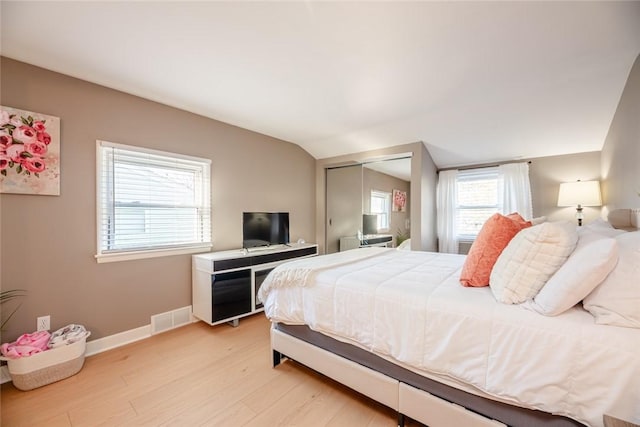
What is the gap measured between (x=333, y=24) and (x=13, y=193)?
272cm

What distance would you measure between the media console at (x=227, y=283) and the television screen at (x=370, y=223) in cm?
178

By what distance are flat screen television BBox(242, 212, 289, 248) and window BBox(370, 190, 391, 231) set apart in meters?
1.56

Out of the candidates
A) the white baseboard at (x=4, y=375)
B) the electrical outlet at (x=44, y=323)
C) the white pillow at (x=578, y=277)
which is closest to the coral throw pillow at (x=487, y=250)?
the white pillow at (x=578, y=277)

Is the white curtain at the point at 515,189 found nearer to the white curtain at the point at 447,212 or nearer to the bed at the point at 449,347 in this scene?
the white curtain at the point at 447,212

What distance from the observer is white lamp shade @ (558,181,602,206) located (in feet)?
9.92

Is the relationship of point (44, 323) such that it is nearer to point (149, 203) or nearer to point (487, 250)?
point (149, 203)

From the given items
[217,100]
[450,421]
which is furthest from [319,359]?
[217,100]

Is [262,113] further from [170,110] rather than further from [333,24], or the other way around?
[333,24]

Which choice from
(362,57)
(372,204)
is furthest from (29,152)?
(372,204)

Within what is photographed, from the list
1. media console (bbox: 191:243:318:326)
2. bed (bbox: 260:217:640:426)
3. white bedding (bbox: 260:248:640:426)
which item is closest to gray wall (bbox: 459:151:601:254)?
bed (bbox: 260:217:640:426)

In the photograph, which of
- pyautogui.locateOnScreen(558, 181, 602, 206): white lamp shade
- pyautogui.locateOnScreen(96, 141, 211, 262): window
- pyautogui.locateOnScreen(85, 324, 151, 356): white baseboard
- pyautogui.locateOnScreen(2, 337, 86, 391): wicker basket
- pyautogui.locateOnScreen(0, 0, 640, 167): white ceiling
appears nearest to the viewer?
pyautogui.locateOnScreen(0, 0, 640, 167): white ceiling

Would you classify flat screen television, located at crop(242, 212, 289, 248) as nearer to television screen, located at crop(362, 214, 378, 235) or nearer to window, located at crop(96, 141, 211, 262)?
window, located at crop(96, 141, 211, 262)

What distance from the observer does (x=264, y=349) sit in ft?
7.77

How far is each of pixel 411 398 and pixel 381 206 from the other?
3231 millimetres
